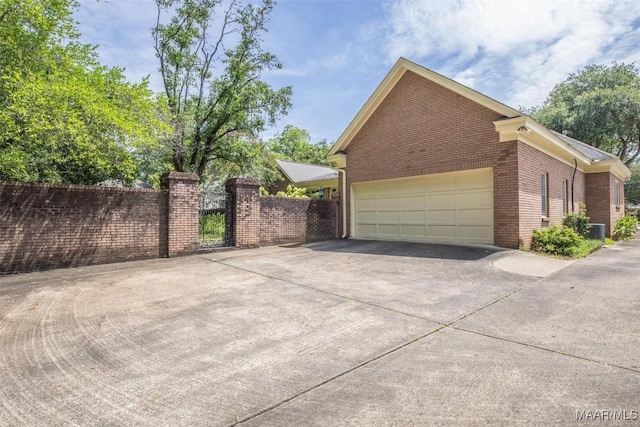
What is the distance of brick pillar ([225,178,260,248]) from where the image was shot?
35.5 ft

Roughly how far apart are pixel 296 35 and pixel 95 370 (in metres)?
12.2

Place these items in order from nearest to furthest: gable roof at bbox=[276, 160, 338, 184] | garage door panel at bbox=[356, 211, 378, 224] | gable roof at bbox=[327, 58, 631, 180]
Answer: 1. gable roof at bbox=[327, 58, 631, 180]
2. garage door panel at bbox=[356, 211, 378, 224]
3. gable roof at bbox=[276, 160, 338, 184]

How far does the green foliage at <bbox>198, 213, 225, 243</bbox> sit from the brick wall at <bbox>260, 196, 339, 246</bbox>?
1376 millimetres

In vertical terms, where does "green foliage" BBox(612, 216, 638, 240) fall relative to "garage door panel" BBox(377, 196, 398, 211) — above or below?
below

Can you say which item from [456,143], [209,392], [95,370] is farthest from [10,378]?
[456,143]

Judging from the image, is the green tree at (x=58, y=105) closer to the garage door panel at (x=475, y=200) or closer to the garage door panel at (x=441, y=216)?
the garage door panel at (x=441, y=216)

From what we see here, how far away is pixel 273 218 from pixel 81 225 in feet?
18.3

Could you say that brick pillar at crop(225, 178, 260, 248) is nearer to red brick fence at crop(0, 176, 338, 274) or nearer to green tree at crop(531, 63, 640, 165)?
red brick fence at crop(0, 176, 338, 274)

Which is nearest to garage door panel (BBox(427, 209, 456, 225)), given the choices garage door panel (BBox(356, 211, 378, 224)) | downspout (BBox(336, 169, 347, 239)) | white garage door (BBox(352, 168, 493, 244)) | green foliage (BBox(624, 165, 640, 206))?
white garage door (BBox(352, 168, 493, 244))

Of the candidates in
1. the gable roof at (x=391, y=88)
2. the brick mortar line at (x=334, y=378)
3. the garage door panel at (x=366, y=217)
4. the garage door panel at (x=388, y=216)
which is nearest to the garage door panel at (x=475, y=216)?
the garage door panel at (x=388, y=216)

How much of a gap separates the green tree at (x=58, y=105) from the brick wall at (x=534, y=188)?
1066 centimetres

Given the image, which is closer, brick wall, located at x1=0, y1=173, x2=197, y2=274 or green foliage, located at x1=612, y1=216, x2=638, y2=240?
brick wall, located at x1=0, y1=173, x2=197, y2=274

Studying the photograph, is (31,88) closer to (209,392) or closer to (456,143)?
(209,392)

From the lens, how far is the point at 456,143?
34.2 ft
